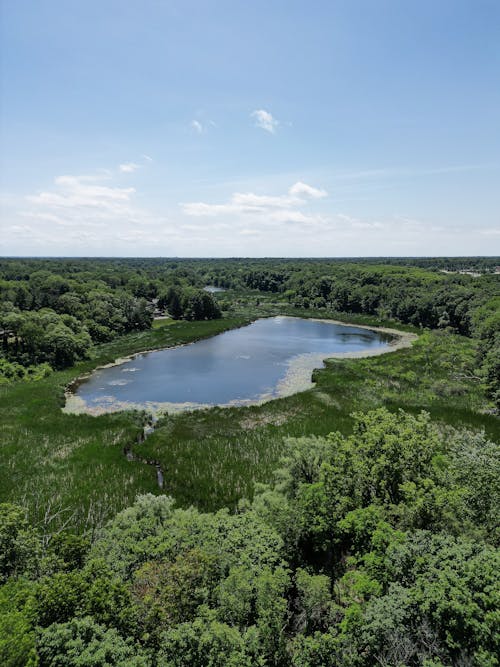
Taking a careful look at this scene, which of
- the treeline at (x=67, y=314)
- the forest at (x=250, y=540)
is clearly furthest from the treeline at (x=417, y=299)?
the treeline at (x=67, y=314)

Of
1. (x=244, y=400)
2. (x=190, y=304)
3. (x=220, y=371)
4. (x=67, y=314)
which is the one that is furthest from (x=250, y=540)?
(x=190, y=304)

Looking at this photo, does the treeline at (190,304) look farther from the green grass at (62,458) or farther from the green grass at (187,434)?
the green grass at (62,458)

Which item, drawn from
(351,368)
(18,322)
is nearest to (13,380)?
(18,322)

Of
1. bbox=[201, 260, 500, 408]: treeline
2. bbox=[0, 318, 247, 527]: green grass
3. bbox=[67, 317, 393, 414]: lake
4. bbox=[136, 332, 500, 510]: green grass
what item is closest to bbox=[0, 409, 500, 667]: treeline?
bbox=[0, 318, 247, 527]: green grass

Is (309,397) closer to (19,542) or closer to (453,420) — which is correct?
(453,420)

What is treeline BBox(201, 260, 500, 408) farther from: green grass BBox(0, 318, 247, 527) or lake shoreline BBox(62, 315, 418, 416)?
green grass BBox(0, 318, 247, 527)

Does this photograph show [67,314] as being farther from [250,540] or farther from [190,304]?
[250,540]
